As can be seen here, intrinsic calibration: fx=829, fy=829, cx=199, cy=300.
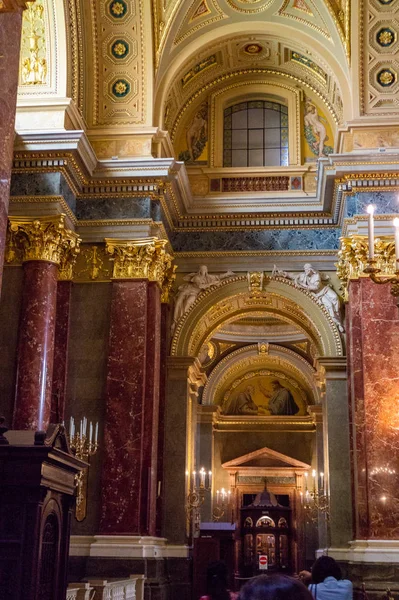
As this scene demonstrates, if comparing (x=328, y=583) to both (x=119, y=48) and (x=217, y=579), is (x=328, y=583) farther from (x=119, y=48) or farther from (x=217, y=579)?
(x=119, y=48)

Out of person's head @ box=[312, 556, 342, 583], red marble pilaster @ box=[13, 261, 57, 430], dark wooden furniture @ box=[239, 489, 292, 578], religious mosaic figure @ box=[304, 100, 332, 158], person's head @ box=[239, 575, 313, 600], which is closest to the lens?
person's head @ box=[239, 575, 313, 600]

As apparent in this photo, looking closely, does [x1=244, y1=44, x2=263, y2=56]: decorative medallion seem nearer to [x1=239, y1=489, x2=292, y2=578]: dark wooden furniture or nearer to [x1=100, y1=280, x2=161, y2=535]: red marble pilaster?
[x1=100, y1=280, x2=161, y2=535]: red marble pilaster

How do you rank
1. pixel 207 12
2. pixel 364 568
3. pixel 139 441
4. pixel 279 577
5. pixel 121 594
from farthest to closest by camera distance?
pixel 207 12
pixel 139 441
pixel 364 568
pixel 121 594
pixel 279 577

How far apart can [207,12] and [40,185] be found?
5182mm

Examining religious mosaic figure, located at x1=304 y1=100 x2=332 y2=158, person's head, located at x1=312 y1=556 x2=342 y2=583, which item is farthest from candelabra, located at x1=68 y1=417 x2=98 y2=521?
religious mosaic figure, located at x1=304 y1=100 x2=332 y2=158

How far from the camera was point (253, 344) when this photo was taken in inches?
976

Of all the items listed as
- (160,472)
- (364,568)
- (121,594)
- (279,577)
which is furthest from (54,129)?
(279,577)

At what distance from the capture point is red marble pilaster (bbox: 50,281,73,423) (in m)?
13.2

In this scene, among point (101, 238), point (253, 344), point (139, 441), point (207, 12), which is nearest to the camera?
point (139, 441)

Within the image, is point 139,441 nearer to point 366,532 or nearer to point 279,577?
point 366,532

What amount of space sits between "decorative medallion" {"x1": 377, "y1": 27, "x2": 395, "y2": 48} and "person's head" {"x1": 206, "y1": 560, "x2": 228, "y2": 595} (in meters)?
11.4

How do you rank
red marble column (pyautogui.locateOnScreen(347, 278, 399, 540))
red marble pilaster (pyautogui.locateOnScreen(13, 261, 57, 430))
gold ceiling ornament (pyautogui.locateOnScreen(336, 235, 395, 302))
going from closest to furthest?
red marble pilaster (pyautogui.locateOnScreen(13, 261, 57, 430)), red marble column (pyautogui.locateOnScreen(347, 278, 399, 540)), gold ceiling ornament (pyautogui.locateOnScreen(336, 235, 395, 302))

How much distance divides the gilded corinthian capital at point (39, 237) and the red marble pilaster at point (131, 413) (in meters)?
1.50

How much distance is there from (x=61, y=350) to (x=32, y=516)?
7054mm
